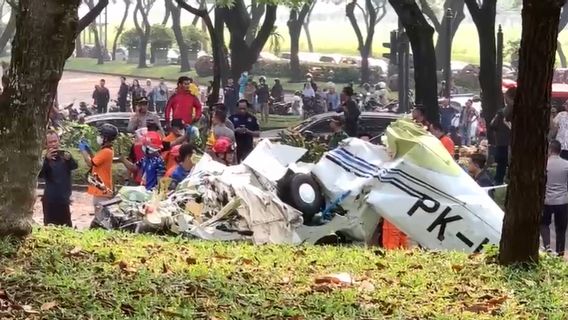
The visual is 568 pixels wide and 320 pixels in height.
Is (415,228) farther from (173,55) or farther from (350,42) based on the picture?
(350,42)

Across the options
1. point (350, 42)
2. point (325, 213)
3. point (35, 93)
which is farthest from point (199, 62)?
point (35, 93)

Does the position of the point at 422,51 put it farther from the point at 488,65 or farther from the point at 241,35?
the point at 241,35

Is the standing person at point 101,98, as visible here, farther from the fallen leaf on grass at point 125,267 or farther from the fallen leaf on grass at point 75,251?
the fallen leaf on grass at point 125,267

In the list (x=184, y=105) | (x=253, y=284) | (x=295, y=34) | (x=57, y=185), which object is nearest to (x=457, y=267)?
(x=253, y=284)

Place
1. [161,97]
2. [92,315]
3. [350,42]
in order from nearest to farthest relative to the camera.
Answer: [92,315] → [161,97] → [350,42]

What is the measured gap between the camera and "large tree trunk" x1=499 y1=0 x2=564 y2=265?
571 centimetres

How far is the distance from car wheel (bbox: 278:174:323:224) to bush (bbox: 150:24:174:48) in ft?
157

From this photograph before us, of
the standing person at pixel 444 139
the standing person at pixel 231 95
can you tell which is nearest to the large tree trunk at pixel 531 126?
the standing person at pixel 444 139

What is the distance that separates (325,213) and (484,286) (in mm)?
3549

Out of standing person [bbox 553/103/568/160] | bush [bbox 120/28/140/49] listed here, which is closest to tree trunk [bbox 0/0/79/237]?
standing person [bbox 553/103/568/160]

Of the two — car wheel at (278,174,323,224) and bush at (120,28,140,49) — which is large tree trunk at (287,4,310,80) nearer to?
bush at (120,28,140,49)

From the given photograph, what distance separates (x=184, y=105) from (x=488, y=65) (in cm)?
675

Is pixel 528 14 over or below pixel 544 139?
over

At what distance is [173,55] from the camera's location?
59469 mm
